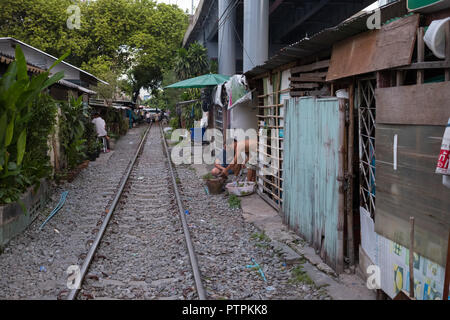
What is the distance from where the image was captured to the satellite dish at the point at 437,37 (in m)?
3.51

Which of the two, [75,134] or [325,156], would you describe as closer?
[325,156]

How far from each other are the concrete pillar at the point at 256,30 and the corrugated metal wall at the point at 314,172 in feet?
28.8

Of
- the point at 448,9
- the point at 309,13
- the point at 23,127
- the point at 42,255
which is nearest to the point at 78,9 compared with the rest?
the point at 309,13

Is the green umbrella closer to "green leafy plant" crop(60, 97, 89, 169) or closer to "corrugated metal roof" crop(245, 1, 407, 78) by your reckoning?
"green leafy plant" crop(60, 97, 89, 169)

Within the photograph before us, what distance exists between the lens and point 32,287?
17.2ft

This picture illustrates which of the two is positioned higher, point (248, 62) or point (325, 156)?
point (248, 62)

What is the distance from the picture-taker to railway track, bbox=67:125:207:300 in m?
5.17

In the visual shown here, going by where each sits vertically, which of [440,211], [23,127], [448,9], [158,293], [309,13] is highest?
[309,13]

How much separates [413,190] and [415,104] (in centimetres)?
79

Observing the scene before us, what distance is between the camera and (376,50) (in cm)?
462

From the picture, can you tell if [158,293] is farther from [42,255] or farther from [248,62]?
[248,62]

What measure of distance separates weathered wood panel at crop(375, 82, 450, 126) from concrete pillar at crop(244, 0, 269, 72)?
1139 cm

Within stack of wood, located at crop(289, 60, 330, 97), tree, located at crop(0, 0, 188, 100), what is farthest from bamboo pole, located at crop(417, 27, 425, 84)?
tree, located at crop(0, 0, 188, 100)

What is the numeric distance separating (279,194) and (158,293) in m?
4.43
